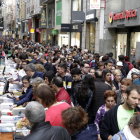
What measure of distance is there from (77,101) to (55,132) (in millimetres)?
2756

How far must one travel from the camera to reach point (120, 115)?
414cm

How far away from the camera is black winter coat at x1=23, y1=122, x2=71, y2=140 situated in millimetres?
3337

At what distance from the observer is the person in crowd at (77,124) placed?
12.4 feet

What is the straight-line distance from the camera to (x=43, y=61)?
11469mm

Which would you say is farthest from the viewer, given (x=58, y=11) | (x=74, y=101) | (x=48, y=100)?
(x=58, y=11)

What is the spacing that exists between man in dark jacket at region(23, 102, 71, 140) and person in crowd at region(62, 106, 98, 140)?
21 cm

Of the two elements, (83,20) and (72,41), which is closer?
(83,20)

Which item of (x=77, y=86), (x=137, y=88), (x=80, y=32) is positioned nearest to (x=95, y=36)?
(x=80, y=32)

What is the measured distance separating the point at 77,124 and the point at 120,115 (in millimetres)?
706

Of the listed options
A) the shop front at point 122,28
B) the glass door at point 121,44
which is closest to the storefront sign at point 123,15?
the shop front at point 122,28

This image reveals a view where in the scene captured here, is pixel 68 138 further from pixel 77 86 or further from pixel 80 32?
pixel 80 32

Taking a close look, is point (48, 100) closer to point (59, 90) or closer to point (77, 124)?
point (77, 124)

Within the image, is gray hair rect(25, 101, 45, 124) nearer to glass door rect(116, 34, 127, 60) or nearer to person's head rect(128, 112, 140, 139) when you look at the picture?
person's head rect(128, 112, 140, 139)

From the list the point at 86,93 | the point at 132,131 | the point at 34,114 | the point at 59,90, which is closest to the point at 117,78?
the point at 86,93
